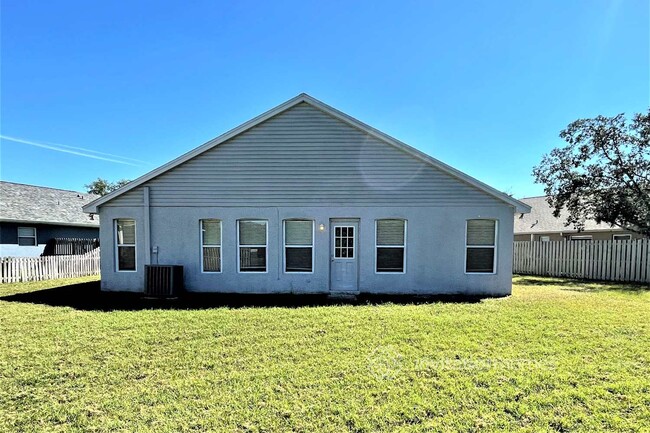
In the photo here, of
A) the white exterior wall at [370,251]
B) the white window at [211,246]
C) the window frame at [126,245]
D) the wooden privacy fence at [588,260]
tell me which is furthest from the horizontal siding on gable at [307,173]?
the wooden privacy fence at [588,260]

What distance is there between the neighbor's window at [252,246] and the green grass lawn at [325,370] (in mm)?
2441

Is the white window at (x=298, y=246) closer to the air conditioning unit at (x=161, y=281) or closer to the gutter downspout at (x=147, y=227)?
the air conditioning unit at (x=161, y=281)

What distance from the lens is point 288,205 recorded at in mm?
9711

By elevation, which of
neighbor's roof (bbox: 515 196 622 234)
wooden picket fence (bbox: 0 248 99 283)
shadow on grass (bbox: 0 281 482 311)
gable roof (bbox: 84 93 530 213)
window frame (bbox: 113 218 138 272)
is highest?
gable roof (bbox: 84 93 530 213)

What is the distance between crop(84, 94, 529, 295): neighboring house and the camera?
962 centimetres

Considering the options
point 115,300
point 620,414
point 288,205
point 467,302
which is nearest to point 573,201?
point 467,302

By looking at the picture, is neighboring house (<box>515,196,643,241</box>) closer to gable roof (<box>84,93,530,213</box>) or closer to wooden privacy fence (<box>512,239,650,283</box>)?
wooden privacy fence (<box>512,239,650,283</box>)

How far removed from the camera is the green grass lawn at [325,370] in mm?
3238

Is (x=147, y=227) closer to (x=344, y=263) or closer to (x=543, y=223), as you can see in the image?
(x=344, y=263)

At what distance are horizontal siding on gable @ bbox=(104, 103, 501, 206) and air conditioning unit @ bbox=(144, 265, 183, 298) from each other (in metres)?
2.00

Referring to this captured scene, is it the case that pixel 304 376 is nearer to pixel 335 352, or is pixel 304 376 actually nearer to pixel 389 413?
pixel 335 352

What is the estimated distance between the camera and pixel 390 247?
9.73m

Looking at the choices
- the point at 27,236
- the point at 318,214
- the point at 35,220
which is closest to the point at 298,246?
the point at 318,214

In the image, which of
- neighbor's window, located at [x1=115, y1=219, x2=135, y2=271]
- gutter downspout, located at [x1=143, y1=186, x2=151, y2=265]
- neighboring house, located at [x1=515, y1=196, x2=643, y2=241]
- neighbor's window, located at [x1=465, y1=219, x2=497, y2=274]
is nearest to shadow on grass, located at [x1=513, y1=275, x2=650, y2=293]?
neighbor's window, located at [x1=465, y1=219, x2=497, y2=274]
